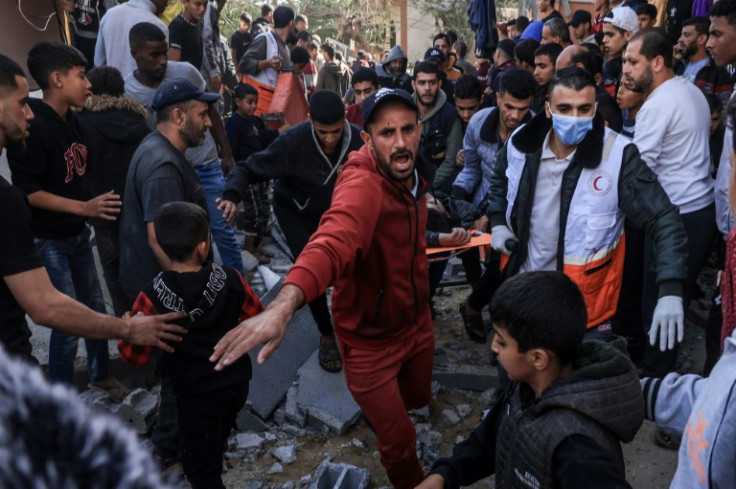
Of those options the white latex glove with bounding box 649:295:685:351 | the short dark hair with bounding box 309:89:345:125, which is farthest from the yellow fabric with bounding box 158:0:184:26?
the white latex glove with bounding box 649:295:685:351

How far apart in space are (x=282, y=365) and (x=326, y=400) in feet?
1.67

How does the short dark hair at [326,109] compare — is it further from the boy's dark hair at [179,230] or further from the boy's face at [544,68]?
the boy's face at [544,68]

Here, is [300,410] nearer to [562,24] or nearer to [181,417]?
[181,417]

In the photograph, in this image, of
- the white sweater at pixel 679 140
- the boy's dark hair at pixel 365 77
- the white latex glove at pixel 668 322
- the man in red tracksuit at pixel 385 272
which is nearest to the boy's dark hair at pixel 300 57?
the boy's dark hair at pixel 365 77

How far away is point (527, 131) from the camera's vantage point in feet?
10.9

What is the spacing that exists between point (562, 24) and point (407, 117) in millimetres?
5347

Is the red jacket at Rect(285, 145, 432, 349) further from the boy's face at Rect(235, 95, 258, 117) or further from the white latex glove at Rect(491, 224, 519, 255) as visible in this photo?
the boy's face at Rect(235, 95, 258, 117)

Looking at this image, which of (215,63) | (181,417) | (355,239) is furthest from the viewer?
(215,63)

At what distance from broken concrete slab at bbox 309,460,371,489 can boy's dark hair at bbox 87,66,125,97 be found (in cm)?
295

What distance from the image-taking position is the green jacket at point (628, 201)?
283 cm

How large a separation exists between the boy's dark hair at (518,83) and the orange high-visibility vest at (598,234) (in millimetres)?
1533

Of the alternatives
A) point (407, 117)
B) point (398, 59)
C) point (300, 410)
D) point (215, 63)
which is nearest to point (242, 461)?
point (300, 410)

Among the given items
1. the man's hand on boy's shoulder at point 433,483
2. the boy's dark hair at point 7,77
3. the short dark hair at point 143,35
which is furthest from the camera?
the short dark hair at point 143,35

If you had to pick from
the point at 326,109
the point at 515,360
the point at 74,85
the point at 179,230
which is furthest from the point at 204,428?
the point at 74,85
